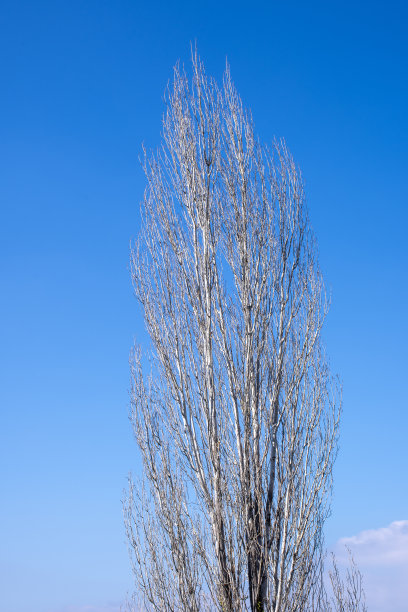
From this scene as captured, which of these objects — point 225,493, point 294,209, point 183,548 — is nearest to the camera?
point 225,493

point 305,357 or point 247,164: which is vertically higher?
point 247,164

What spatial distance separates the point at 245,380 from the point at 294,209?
218 cm

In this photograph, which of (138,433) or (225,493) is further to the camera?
(138,433)

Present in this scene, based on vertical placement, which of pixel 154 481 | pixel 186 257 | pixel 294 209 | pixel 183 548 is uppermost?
pixel 294 209

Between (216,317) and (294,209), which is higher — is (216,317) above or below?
below

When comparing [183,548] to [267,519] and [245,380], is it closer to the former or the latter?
[267,519]

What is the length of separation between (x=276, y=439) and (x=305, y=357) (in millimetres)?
1000

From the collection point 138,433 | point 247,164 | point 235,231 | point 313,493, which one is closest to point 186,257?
point 235,231

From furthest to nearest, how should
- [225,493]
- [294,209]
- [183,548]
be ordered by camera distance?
[294,209], [183,548], [225,493]

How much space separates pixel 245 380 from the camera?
23.4 ft

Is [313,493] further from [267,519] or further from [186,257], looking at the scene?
[186,257]

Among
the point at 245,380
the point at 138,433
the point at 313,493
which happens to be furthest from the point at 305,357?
the point at 138,433

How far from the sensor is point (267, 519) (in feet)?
22.1

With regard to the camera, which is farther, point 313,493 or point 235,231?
point 235,231
